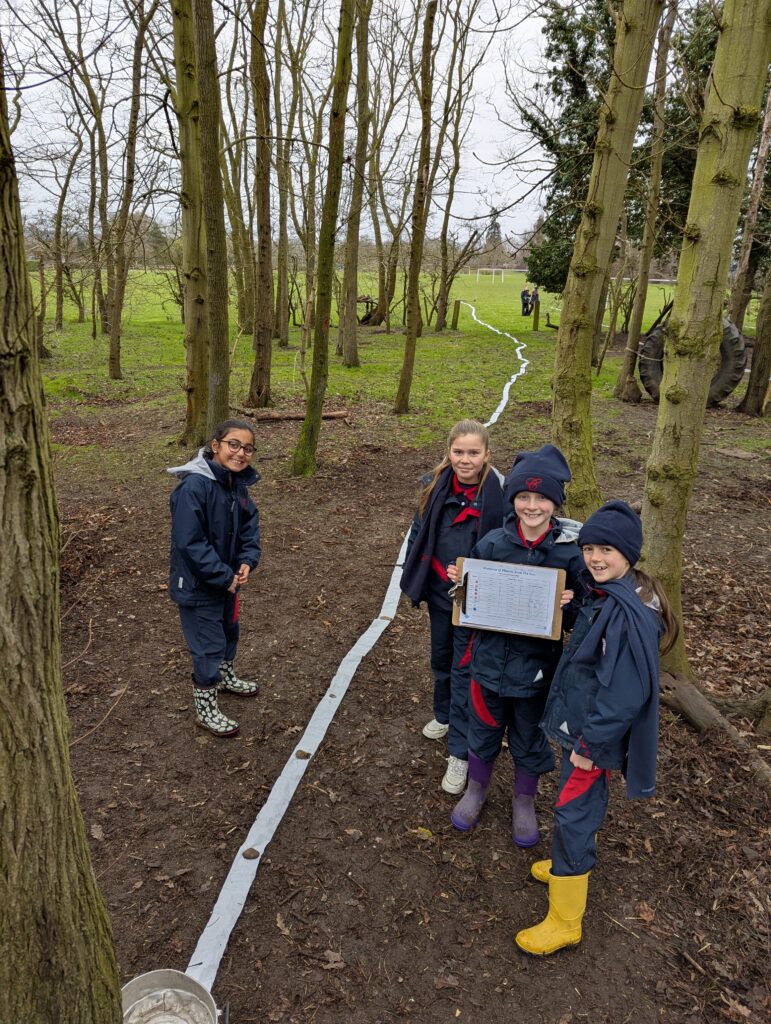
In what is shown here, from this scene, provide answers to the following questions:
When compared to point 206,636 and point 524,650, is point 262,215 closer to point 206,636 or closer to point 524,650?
point 206,636

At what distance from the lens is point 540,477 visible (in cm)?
281

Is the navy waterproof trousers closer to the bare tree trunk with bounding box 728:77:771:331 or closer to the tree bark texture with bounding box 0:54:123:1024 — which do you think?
the tree bark texture with bounding box 0:54:123:1024

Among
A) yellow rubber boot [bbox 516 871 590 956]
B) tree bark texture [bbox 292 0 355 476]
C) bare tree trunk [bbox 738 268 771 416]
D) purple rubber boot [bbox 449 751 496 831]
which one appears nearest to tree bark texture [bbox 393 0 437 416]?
tree bark texture [bbox 292 0 355 476]

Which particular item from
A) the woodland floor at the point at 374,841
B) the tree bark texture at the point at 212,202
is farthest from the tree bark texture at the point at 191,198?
the woodland floor at the point at 374,841

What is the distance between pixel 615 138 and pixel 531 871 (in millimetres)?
5763

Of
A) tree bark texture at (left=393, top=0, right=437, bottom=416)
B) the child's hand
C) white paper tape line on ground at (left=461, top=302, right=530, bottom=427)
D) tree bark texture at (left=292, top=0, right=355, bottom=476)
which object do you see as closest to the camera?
the child's hand

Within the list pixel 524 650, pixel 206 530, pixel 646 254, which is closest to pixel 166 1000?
pixel 524 650

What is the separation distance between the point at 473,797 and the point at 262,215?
11.4 m

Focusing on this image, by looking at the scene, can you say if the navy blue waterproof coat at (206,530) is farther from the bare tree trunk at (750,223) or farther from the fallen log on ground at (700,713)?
the bare tree trunk at (750,223)

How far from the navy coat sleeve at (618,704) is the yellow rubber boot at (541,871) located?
3.21 ft

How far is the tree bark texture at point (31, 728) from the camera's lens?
1.54m

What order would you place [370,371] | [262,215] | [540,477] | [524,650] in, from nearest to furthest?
[540,477], [524,650], [262,215], [370,371]

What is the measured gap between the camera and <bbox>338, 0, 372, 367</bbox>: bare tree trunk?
12891 mm

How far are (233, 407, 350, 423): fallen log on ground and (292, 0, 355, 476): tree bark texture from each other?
3.22 metres
